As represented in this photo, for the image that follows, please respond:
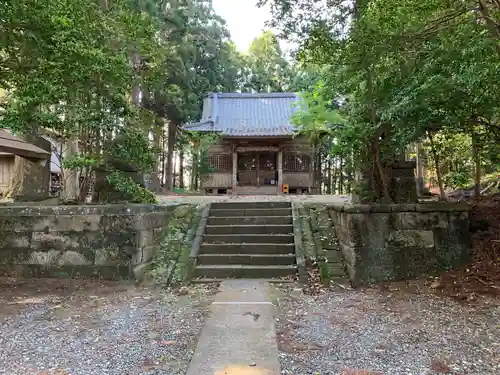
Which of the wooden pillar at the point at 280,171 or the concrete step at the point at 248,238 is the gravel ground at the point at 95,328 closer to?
the concrete step at the point at 248,238

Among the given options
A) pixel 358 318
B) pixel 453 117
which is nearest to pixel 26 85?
pixel 358 318

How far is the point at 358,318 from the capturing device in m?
3.64

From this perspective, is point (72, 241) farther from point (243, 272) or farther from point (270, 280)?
point (270, 280)

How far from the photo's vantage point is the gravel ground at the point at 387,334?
8.55ft

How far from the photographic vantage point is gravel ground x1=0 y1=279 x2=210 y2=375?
2645 millimetres

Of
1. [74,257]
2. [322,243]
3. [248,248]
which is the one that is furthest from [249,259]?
[74,257]

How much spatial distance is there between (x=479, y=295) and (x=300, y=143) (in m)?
13.8

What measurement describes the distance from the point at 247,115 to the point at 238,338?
55.8 feet

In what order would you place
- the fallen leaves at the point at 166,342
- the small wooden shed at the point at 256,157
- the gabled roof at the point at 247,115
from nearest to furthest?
the fallen leaves at the point at 166,342 → the gabled roof at the point at 247,115 → the small wooden shed at the point at 256,157

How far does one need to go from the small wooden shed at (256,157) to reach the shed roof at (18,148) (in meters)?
7.82

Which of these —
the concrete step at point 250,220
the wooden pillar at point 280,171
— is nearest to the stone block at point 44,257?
the concrete step at point 250,220

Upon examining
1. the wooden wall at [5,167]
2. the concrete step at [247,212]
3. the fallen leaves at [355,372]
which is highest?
the wooden wall at [5,167]

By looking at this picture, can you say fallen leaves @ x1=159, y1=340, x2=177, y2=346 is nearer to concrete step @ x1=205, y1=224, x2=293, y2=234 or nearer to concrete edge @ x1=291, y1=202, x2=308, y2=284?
concrete edge @ x1=291, y1=202, x2=308, y2=284

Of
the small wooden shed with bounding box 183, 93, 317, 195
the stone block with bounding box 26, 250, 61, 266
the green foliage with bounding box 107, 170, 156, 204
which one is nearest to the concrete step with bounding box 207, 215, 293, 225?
the green foliage with bounding box 107, 170, 156, 204
